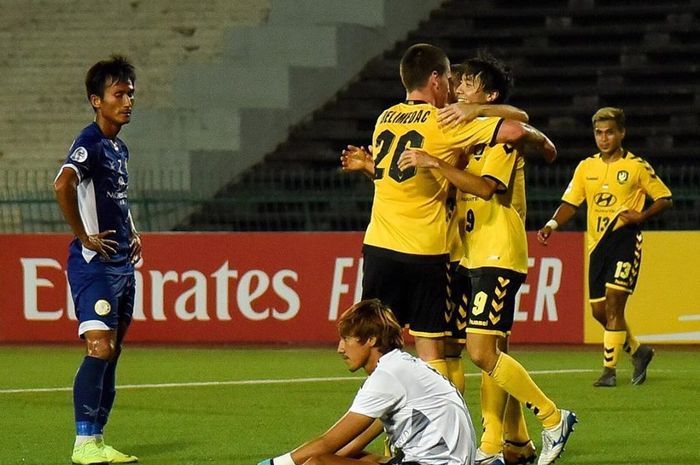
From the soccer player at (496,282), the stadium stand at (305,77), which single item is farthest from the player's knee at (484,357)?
the stadium stand at (305,77)

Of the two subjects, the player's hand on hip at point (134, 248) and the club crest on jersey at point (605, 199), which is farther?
the club crest on jersey at point (605, 199)

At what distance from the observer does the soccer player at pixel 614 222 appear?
41.4 feet

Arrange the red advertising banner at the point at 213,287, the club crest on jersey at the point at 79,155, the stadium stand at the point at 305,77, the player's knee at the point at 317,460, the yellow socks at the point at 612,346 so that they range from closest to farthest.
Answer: the player's knee at the point at 317,460, the club crest on jersey at the point at 79,155, the yellow socks at the point at 612,346, the red advertising banner at the point at 213,287, the stadium stand at the point at 305,77

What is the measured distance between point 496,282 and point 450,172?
754 millimetres

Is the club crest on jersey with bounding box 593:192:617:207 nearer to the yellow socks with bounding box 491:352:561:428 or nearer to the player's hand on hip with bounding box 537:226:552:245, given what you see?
the player's hand on hip with bounding box 537:226:552:245

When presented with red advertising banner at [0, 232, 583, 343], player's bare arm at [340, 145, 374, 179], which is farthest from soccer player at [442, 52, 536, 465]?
red advertising banner at [0, 232, 583, 343]

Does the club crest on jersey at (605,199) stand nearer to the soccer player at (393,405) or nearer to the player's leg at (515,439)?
the player's leg at (515,439)

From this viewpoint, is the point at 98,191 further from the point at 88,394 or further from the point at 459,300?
the point at 459,300

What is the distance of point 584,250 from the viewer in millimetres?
16484

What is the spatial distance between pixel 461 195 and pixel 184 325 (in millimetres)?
8878

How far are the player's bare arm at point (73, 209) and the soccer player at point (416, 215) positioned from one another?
1.46 meters

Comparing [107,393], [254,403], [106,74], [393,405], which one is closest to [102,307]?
[107,393]

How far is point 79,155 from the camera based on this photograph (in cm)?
848

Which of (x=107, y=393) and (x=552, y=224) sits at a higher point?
(x=552, y=224)
